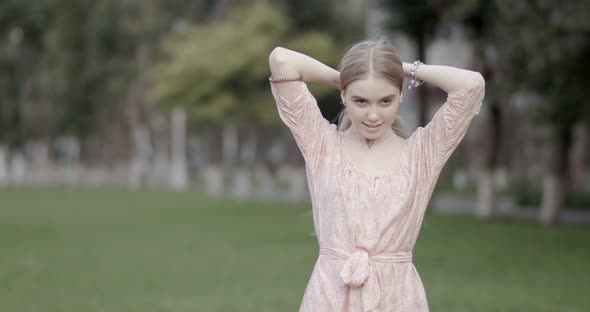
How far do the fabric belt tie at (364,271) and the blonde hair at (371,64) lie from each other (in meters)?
0.60

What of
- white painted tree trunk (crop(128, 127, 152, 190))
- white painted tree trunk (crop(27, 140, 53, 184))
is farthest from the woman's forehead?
white painted tree trunk (crop(27, 140, 53, 184))

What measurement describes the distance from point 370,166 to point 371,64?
1.24 feet

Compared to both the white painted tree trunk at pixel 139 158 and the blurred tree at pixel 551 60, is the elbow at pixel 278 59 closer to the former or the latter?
the blurred tree at pixel 551 60

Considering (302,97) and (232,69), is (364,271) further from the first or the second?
(232,69)

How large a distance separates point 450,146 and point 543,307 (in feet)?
21.9

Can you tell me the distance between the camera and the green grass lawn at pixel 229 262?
410 inches

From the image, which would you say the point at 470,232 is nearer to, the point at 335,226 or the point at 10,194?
the point at 335,226

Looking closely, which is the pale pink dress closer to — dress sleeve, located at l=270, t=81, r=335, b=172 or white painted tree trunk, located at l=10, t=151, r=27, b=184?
dress sleeve, located at l=270, t=81, r=335, b=172

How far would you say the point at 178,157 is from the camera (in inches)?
1666

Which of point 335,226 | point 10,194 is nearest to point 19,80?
point 10,194

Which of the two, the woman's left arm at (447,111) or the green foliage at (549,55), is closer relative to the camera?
the woman's left arm at (447,111)

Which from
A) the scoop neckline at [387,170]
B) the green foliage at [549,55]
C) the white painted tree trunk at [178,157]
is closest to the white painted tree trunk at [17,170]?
the white painted tree trunk at [178,157]

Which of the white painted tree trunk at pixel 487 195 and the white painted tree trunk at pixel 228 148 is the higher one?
the white painted tree trunk at pixel 228 148

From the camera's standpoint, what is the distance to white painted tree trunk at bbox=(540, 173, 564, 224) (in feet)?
67.9
